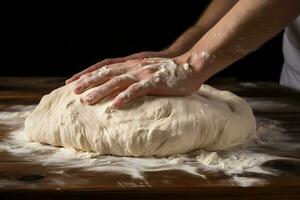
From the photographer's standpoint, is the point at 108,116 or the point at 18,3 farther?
the point at 18,3

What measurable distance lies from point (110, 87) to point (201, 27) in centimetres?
74

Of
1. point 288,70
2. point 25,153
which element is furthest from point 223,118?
point 288,70

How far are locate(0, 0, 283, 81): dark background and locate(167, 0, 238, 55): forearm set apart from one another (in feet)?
2.38

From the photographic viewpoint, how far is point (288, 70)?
2.35 metres

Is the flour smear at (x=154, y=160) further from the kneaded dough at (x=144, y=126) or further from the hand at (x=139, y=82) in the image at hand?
the hand at (x=139, y=82)

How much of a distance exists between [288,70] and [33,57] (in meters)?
1.29

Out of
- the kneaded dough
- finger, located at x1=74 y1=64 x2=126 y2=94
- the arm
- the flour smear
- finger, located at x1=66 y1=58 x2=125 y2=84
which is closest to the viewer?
the flour smear

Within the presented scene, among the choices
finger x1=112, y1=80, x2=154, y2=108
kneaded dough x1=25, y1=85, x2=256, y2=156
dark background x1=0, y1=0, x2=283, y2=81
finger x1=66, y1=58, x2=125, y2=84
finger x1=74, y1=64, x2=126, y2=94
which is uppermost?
dark background x1=0, y1=0, x2=283, y2=81

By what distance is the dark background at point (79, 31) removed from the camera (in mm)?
2771

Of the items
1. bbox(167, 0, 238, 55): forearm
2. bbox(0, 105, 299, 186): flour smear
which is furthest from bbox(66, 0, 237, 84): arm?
bbox(0, 105, 299, 186): flour smear

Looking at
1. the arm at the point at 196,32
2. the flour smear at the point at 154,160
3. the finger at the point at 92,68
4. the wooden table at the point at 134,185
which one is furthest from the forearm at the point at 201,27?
the wooden table at the point at 134,185

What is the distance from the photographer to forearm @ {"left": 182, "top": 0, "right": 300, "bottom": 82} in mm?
1398

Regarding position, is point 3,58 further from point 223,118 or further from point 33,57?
point 223,118

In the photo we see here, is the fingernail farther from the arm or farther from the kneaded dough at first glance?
the arm
